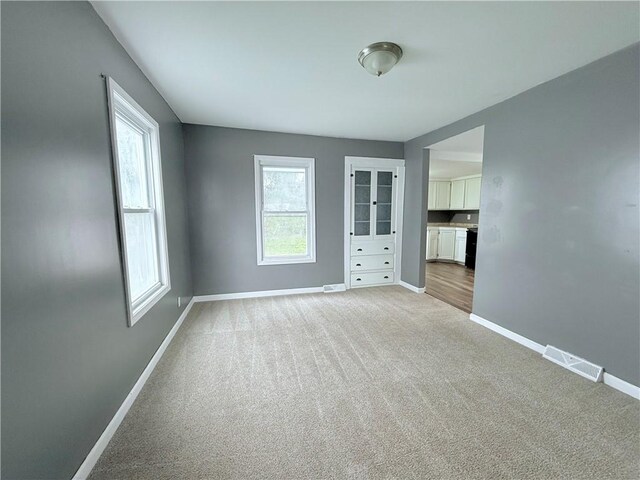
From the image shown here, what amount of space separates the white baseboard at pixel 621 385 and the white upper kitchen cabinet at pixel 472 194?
15.9 feet

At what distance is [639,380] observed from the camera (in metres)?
1.75

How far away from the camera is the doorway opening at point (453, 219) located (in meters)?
3.99

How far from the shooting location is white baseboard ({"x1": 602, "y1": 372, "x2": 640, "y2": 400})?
5.75 feet

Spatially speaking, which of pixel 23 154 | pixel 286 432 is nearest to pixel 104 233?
pixel 23 154

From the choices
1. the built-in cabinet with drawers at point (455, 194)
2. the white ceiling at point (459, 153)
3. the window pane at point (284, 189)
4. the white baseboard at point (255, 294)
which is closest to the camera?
the white ceiling at point (459, 153)

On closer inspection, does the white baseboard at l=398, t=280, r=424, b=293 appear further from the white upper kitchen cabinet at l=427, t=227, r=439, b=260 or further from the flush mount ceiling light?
the flush mount ceiling light

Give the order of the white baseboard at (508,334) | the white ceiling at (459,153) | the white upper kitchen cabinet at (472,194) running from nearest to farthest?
the white baseboard at (508,334) → the white ceiling at (459,153) → the white upper kitchen cabinet at (472,194)

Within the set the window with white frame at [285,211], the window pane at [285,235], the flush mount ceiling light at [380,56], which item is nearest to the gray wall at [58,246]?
→ the flush mount ceiling light at [380,56]

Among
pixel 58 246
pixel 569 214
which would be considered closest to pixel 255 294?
pixel 58 246

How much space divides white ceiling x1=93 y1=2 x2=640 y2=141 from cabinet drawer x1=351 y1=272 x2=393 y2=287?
100 inches

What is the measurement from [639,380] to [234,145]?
4436 millimetres

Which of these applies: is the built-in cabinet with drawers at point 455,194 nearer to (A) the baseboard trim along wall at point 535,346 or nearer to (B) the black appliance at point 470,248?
(B) the black appliance at point 470,248

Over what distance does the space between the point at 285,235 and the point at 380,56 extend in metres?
2.62

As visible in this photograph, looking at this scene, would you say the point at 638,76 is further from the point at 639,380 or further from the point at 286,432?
the point at 286,432
